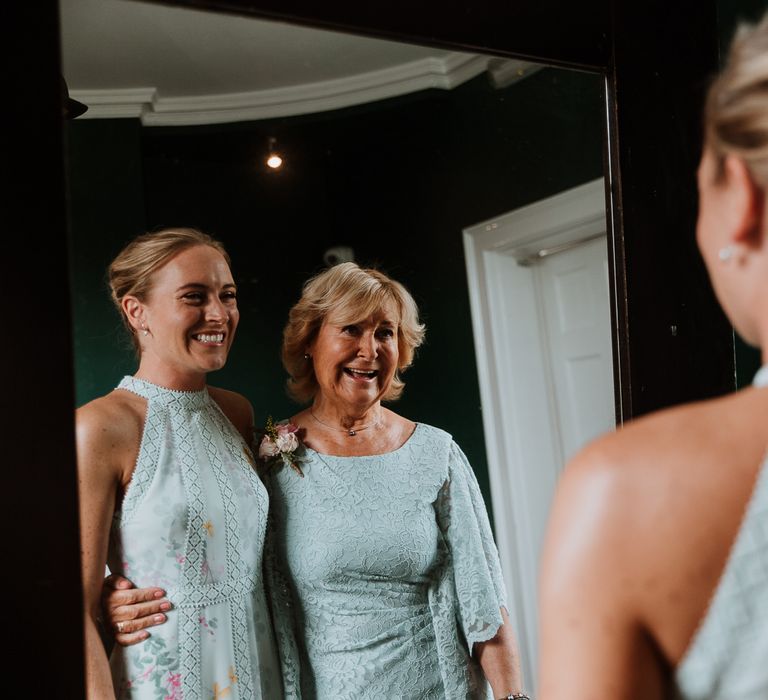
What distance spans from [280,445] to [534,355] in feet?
0.97

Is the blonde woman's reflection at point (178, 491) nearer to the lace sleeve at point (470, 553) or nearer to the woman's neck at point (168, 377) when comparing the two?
the woman's neck at point (168, 377)

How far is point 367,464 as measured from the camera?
0.84 meters

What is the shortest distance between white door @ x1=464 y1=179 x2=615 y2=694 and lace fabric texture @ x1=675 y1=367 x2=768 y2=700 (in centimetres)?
42

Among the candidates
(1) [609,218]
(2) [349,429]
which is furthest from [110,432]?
(1) [609,218]

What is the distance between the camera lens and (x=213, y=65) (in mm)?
794

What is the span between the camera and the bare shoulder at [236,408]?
30.2 inches

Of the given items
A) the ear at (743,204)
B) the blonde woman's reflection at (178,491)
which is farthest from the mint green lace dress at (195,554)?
the ear at (743,204)

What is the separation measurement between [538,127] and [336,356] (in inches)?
13.7

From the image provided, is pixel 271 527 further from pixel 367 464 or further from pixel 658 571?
pixel 658 571

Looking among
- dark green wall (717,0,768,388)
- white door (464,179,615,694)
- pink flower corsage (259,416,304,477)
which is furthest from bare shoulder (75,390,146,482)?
dark green wall (717,0,768,388)

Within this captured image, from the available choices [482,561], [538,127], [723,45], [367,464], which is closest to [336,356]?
[367,464]

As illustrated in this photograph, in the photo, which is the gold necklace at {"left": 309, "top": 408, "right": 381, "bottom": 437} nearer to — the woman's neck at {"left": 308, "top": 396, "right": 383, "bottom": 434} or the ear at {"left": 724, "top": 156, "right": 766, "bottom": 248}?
the woman's neck at {"left": 308, "top": 396, "right": 383, "bottom": 434}

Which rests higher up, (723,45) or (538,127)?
(723,45)

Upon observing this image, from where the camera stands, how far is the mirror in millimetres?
743
